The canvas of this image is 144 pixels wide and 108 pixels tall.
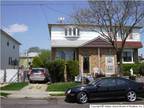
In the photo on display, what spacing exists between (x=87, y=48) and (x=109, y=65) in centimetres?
330

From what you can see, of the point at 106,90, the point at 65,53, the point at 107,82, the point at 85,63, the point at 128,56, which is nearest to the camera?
the point at 106,90

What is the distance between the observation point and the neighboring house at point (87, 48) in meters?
43.6

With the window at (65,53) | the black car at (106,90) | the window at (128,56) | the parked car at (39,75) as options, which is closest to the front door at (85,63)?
the window at (65,53)

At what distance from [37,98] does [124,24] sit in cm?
1241

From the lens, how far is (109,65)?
4388 cm

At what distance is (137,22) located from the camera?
3092 centimetres

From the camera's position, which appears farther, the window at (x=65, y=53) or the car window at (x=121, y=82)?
the window at (x=65, y=53)

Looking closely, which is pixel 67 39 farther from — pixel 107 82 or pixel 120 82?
pixel 107 82

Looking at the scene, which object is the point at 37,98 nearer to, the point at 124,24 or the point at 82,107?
the point at 82,107

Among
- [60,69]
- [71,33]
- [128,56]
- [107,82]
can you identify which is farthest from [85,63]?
[107,82]

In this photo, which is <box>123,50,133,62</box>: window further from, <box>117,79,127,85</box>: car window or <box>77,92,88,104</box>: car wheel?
<box>77,92,88,104</box>: car wheel

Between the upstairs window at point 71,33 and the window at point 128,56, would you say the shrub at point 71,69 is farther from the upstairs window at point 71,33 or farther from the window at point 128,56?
the window at point 128,56

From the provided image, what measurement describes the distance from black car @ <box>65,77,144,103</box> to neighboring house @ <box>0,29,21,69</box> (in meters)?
24.8

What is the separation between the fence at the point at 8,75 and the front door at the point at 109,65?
12.9m
